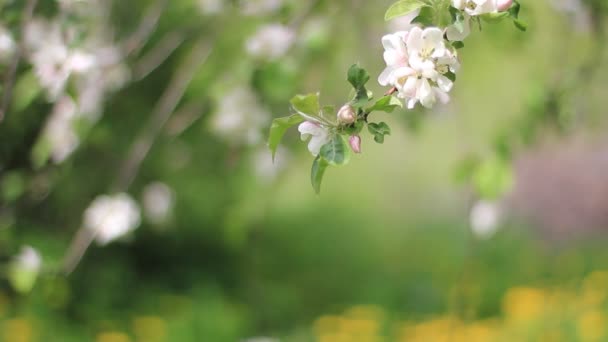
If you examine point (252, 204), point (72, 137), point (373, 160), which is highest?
point (373, 160)

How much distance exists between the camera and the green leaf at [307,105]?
808 mm

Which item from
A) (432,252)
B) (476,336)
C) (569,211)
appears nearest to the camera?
(476,336)

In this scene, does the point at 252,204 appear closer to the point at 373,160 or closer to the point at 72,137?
the point at 72,137

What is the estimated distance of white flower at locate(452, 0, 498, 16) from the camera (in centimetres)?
78

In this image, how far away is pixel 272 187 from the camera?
7.55 ft

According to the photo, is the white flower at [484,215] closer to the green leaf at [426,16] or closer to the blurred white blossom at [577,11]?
the blurred white blossom at [577,11]

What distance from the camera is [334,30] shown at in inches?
80.1

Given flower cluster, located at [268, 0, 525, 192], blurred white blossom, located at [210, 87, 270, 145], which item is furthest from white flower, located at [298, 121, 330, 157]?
blurred white blossom, located at [210, 87, 270, 145]

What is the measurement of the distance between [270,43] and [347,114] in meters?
0.89

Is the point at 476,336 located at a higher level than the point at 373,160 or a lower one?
lower

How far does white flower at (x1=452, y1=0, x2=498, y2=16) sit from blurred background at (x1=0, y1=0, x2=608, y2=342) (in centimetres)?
57

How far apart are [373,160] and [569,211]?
168cm

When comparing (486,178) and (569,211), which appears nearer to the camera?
(486,178)

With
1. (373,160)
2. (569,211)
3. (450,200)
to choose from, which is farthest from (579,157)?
(373,160)
